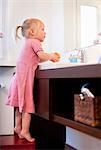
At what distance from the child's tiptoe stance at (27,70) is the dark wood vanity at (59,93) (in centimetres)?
5

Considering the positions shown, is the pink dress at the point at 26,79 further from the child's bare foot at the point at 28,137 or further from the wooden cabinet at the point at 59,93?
the child's bare foot at the point at 28,137

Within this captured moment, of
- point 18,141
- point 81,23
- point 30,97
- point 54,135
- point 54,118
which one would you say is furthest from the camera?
point 54,135

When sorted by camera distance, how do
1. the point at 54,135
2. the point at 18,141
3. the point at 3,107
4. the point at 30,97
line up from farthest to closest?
the point at 54,135
the point at 3,107
the point at 18,141
the point at 30,97

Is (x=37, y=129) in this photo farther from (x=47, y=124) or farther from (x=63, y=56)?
(x=63, y=56)

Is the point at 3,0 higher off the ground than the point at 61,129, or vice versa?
the point at 3,0

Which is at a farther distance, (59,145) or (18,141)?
(59,145)

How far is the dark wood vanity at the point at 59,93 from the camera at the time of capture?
47.8 inches

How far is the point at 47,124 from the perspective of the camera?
2.37 m

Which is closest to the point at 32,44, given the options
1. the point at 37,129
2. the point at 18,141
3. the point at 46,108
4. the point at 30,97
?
the point at 30,97

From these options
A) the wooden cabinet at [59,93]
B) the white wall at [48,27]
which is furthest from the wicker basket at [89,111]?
the white wall at [48,27]

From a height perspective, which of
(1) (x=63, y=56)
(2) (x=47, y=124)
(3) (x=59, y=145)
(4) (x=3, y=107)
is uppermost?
(1) (x=63, y=56)

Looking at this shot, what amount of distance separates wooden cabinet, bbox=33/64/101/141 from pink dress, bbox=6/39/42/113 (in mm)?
49

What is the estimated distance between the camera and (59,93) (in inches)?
64.0

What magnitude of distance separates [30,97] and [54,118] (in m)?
0.26
